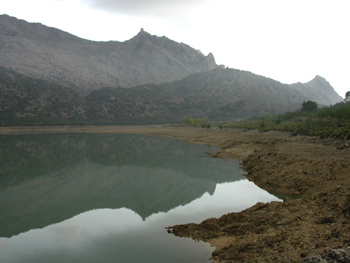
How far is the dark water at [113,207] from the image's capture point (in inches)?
363

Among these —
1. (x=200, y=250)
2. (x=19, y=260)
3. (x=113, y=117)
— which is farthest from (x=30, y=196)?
(x=113, y=117)

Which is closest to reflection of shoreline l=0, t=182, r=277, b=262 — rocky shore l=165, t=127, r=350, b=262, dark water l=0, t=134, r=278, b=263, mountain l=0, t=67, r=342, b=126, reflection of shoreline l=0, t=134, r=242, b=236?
dark water l=0, t=134, r=278, b=263

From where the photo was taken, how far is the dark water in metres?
9.23

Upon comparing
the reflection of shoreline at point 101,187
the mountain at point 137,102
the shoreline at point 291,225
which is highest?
the mountain at point 137,102

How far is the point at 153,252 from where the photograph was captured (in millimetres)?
8891

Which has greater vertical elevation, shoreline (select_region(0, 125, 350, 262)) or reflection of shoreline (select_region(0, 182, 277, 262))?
shoreline (select_region(0, 125, 350, 262))

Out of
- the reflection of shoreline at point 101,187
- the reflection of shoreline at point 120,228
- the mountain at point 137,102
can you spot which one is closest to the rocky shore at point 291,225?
the reflection of shoreline at point 120,228

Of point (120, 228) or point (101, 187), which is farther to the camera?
point (101, 187)

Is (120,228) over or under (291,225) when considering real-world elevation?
under

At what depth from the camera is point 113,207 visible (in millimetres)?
14930

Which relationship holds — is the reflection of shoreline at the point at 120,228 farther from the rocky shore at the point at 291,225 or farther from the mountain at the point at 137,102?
the mountain at the point at 137,102

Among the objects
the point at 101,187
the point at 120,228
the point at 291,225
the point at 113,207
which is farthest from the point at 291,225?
the point at 101,187

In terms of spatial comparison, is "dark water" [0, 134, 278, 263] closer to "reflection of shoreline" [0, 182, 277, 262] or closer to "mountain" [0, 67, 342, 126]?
"reflection of shoreline" [0, 182, 277, 262]

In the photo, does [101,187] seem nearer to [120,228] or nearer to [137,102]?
[120,228]
